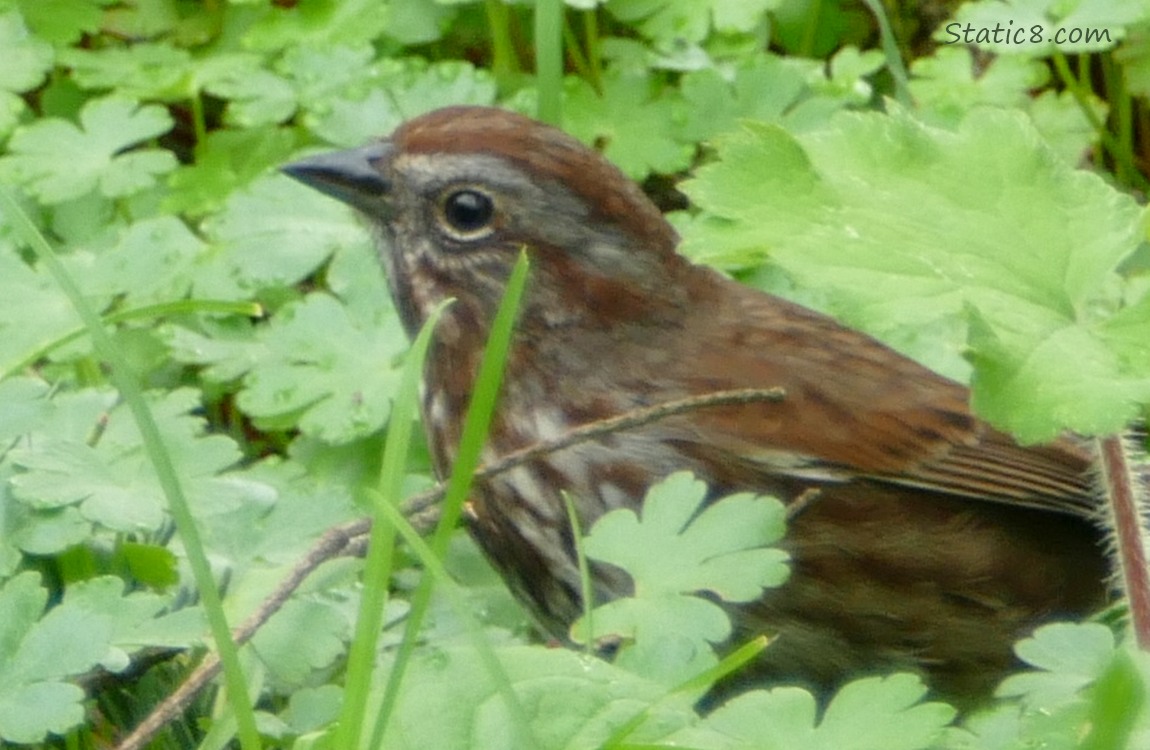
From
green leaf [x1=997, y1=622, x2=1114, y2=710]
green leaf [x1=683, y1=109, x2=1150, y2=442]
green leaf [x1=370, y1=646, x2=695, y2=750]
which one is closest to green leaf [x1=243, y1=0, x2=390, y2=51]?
green leaf [x1=683, y1=109, x2=1150, y2=442]

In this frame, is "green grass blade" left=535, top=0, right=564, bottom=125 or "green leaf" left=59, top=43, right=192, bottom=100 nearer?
"green grass blade" left=535, top=0, right=564, bottom=125

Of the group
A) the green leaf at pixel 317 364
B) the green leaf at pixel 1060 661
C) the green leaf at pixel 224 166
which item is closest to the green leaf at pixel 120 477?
the green leaf at pixel 317 364

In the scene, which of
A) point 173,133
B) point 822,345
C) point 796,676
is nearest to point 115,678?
point 796,676

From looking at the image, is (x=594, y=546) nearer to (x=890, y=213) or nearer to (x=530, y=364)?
(x=890, y=213)

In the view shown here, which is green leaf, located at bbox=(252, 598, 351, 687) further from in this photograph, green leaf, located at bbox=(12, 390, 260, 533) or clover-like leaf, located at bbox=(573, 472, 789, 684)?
clover-like leaf, located at bbox=(573, 472, 789, 684)

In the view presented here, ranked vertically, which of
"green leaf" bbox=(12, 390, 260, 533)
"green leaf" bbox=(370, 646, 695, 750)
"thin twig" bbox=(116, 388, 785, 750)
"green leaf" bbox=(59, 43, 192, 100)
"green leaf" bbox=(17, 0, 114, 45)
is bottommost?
"thin twig" bbox=(116, 388, 785, 750)

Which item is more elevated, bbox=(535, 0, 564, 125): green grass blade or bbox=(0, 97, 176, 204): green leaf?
bbox=(535, 0, 564, 125): green grass blade

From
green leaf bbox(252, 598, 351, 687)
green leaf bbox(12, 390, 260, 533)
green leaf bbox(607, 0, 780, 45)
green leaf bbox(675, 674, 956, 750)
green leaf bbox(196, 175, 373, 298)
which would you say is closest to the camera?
green leaf bbox(675, 674, 956, 750)

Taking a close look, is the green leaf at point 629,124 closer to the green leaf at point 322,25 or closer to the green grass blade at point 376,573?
the green leaf at point 322,25
